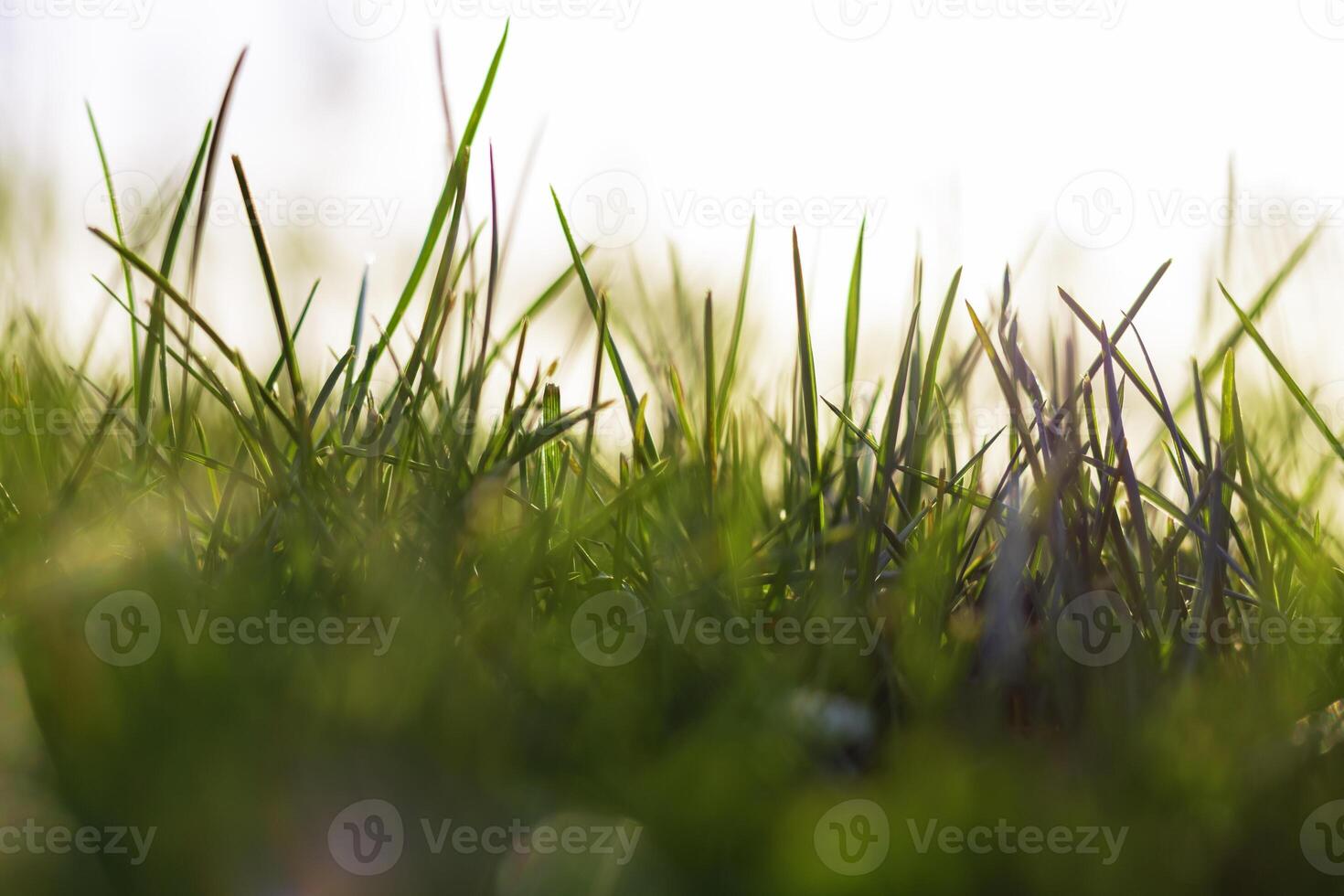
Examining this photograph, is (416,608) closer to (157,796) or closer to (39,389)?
(157,796)

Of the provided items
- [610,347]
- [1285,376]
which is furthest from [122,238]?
[1285,376]

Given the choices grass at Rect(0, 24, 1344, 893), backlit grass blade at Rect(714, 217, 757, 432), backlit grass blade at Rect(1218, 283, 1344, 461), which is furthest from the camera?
backlit grass blade at Rect(714, 217, 757, 432)

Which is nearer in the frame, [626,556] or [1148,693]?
[1148,693]

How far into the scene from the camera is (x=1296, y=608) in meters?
0.70

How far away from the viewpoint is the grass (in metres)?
0.42

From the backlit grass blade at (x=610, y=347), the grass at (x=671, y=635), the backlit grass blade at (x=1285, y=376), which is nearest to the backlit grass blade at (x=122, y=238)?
the grass at (x=671, y=635)

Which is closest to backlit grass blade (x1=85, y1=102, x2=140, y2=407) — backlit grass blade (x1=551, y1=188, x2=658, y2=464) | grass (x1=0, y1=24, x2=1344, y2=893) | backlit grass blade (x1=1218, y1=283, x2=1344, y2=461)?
grass (x1=0, y1=24, x2=1344, y2=893)

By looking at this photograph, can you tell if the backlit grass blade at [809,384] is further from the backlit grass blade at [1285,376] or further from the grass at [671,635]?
the backlit grass blade at [1285,376]

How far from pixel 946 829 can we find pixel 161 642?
0.39 meters

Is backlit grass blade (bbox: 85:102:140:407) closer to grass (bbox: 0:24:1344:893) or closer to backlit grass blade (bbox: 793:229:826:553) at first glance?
grass (bbox: 0:24:1344:893)

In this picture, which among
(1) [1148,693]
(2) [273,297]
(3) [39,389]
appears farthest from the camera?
(3) [39,389]

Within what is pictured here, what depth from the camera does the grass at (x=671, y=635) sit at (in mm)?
419

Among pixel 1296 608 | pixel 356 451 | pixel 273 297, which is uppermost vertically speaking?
pixel 273 297

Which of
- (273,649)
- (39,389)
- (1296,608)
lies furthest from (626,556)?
(39,389)
